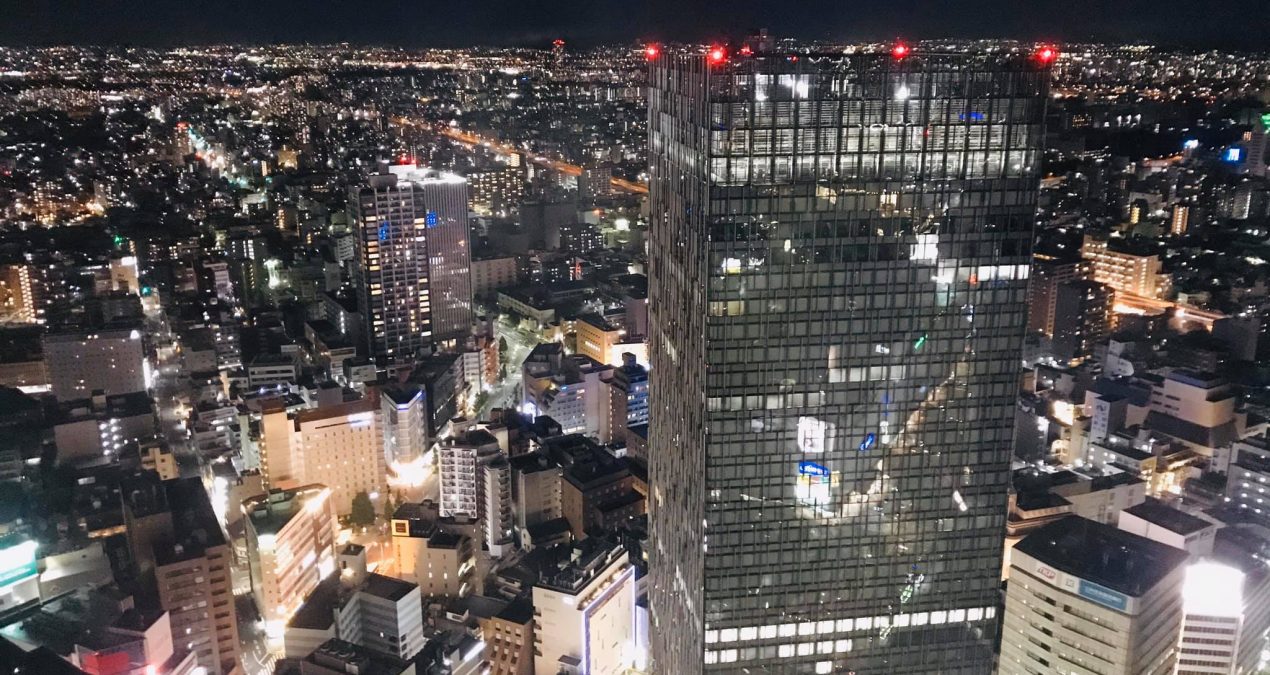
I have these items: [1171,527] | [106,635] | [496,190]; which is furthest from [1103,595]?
[496,190]

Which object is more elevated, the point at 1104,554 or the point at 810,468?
the point at 810,468

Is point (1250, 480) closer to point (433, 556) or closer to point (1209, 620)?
point (1209, 620)

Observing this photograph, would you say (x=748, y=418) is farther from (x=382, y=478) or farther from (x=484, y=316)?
(x=484, y=316)

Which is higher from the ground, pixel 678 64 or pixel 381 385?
pixel 678 64

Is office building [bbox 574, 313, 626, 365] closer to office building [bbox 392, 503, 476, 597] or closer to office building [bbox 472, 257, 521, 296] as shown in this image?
office building [bbox 472, 257, 521, 296]

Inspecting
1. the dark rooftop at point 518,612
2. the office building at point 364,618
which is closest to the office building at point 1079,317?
the dark rooftop at point 518,612

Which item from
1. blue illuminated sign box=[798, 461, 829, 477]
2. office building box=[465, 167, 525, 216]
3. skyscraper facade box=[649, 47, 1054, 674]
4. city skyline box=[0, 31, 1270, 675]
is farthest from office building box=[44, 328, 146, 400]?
blue illuminated sign box=[798, 461, 829, 477]

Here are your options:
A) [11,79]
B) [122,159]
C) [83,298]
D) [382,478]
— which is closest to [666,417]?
[382,478]

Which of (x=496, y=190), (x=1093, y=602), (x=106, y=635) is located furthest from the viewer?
Answer: (x=496, y=190)

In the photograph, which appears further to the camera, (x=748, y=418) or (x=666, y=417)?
(x=666, y=417)
